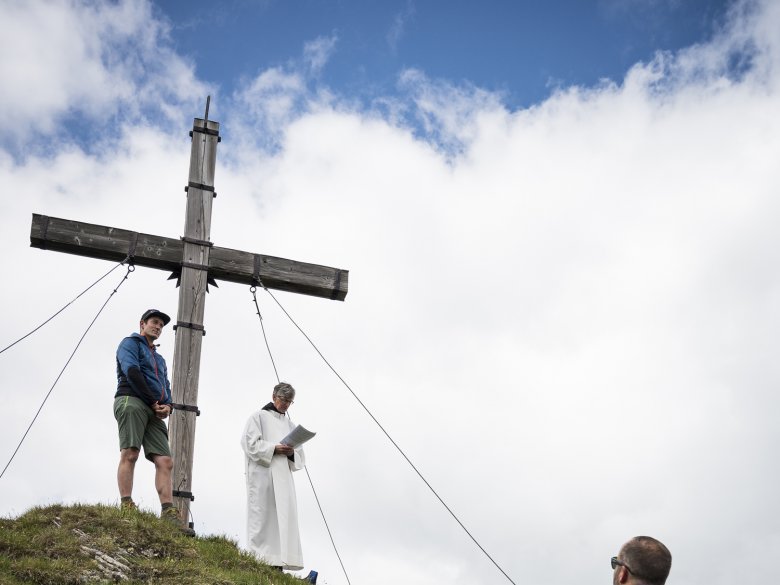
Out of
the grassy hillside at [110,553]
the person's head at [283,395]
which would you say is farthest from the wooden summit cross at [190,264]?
the grassy hillside at [110,553]

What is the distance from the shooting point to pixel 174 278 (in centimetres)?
1240

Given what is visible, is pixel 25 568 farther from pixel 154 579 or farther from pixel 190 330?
pixel 190 330

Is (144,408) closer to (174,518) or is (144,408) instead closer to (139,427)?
(139,427)

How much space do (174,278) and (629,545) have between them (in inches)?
352

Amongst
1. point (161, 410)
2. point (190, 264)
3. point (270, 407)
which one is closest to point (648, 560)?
point (161, 410)

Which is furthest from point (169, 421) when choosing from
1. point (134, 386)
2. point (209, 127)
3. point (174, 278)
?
point (209, 127)

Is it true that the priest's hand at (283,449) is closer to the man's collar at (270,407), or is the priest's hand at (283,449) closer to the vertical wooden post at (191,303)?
the man's collar at (270,407)

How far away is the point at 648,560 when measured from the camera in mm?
4359

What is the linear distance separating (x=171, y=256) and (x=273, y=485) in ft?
10.6

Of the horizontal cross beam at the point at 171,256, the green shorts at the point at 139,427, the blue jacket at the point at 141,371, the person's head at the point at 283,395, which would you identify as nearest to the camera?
the green shorts at the point at 139,427

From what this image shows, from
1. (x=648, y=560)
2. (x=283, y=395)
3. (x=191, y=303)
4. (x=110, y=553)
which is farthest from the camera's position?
(x=191, y=303)

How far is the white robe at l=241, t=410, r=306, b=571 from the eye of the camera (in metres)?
10.8

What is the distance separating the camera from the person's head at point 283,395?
11.4 metres

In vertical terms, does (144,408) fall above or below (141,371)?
below
